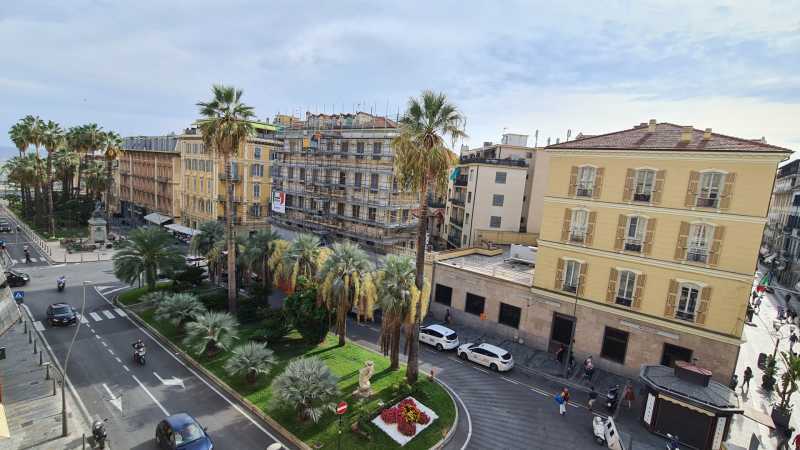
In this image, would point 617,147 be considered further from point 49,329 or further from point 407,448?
point 49,329

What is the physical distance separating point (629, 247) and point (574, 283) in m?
4.63

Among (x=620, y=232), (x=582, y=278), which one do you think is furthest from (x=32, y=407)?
(x=620, y=232)

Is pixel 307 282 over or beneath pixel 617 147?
beneath

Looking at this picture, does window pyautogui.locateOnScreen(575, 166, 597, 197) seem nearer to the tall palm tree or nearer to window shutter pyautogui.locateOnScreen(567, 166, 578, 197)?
window shutter pyautogui.locateOnScreen(567, 166, 578, 197)

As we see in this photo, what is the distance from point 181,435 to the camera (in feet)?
59.0

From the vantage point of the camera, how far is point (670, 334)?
26.4 metres

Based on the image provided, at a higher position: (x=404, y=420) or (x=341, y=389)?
(x=404, y=420)

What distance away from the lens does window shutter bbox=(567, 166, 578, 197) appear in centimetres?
2977

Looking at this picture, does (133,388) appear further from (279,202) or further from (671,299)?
(279,202)

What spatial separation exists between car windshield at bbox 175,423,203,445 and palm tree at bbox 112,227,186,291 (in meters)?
22.8

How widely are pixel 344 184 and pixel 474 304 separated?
21.6 metres

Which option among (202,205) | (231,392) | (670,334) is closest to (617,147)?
(670,334)

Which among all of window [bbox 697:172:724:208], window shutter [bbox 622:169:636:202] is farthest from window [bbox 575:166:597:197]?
window [bbox 697:172:724:208]

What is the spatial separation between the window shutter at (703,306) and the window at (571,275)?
731cm
